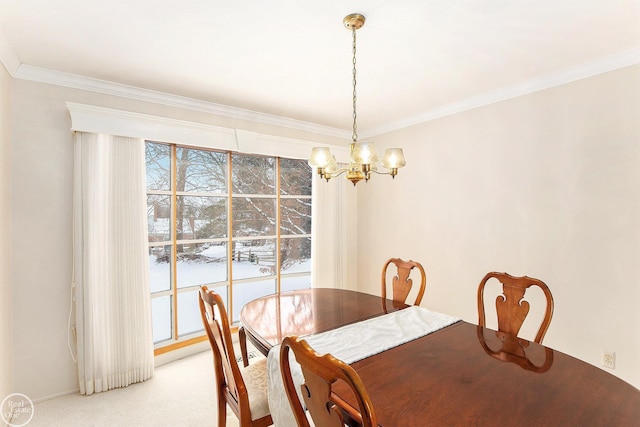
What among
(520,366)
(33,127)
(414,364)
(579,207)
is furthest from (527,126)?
(33,127)

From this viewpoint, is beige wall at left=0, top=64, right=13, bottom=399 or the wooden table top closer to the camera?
A: the wooden table top

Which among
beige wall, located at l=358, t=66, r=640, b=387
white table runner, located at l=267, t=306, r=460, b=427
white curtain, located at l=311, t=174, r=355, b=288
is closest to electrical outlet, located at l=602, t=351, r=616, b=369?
beige wall, located at l=358, t=66, r=640, b=387

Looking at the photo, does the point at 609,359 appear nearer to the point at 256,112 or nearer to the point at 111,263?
the point at 256,112

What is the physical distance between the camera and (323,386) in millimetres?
934

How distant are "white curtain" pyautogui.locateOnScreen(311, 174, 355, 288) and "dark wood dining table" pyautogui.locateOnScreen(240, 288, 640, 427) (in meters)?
2.08

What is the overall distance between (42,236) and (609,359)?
4357mm

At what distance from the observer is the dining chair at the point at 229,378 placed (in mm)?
1563

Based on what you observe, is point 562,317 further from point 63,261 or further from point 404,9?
point 63,261

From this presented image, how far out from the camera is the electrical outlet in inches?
88.7

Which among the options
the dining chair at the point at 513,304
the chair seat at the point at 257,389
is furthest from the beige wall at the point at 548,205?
the chair seat at the point at 257,389

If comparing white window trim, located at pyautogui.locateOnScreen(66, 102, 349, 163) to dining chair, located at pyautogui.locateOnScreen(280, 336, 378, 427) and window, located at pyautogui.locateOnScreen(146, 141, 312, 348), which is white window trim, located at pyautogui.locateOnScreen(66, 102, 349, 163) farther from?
dining chair, located at pyautogui.locateOnScreen(280, 336, 378, 427)

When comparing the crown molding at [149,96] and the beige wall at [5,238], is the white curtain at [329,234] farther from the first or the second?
the beige wall at [5,238]

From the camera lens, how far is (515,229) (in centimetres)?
279

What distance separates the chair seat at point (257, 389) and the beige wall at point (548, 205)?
2.23 meters
